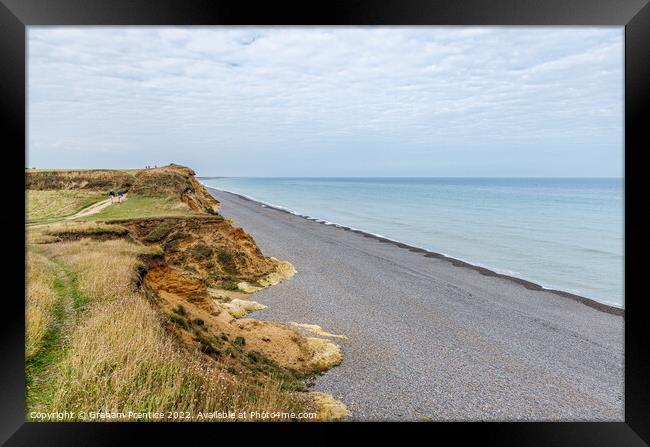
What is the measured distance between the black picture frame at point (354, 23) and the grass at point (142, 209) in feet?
41.1

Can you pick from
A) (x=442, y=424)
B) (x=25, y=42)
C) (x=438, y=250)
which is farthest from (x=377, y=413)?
(x=438, y=250)

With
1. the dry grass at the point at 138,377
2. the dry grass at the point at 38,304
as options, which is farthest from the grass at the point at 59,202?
the dry grass at the point at 138,377

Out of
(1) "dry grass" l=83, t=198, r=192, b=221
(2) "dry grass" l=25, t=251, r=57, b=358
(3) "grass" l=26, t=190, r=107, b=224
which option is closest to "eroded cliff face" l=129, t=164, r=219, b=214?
(1) "dry grass" l=83, t=198, r=192, b=221

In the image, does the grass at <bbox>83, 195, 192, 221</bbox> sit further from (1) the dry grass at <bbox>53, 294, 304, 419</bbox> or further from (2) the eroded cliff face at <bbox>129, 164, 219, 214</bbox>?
(1) the dry grass at <bbox>53, 294, 304, 419</bbox>

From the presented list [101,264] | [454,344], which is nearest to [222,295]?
[101,264]

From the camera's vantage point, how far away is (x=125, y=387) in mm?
4035

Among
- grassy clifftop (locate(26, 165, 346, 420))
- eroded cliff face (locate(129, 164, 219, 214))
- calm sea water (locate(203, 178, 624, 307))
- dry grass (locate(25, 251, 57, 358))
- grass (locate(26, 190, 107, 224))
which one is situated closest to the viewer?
grassy clifftop (locate(26, 165, 346, 420))

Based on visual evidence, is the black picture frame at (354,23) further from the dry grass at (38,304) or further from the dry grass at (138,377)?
the dry grass at (38,304)

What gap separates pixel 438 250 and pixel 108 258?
72.9 feet

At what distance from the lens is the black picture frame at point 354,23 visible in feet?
11.9

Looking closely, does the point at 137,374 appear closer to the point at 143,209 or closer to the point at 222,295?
the point at 222,295

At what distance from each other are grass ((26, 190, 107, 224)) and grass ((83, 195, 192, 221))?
3.82 metres

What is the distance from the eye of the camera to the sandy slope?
6.74m

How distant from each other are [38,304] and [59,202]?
2253cm
